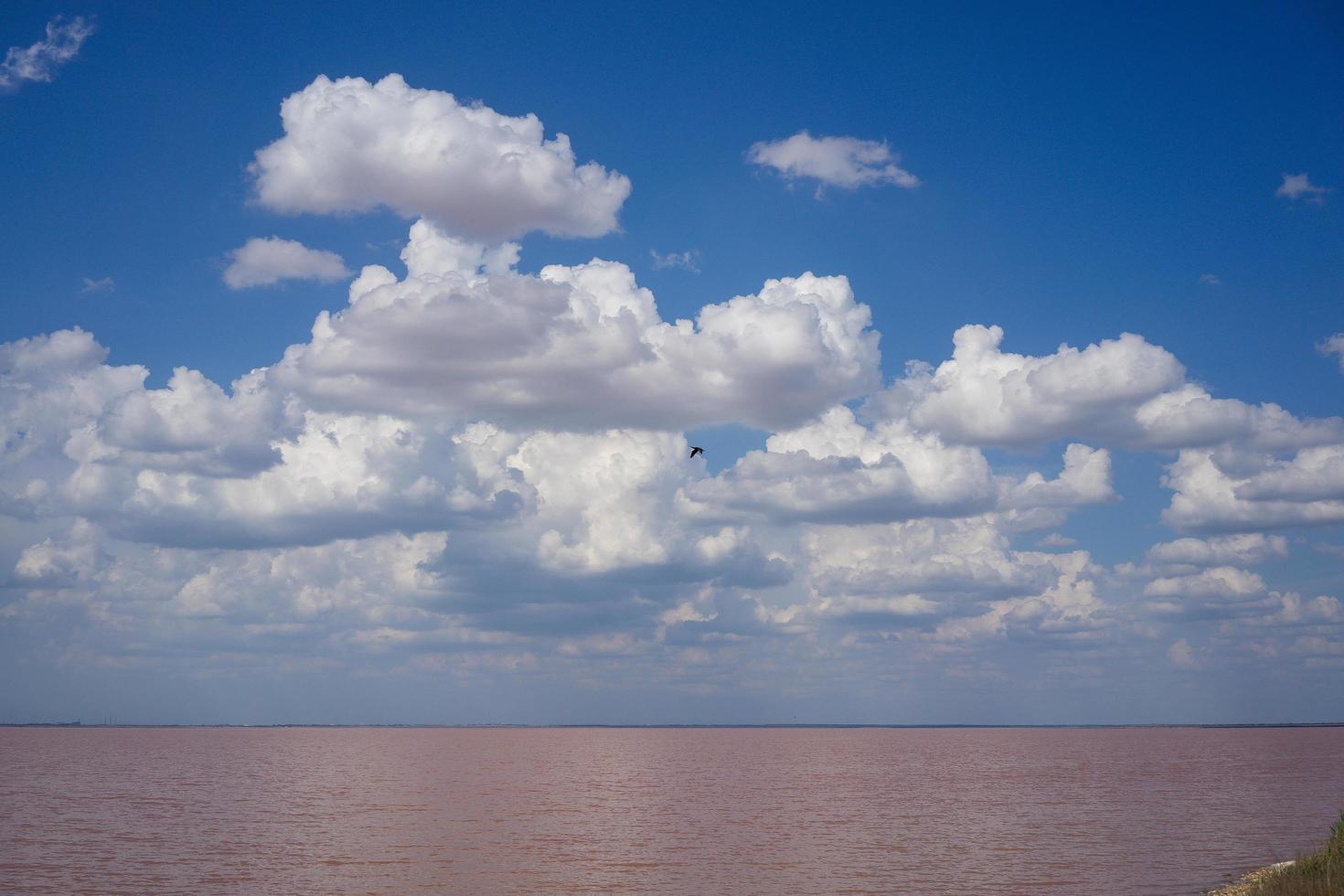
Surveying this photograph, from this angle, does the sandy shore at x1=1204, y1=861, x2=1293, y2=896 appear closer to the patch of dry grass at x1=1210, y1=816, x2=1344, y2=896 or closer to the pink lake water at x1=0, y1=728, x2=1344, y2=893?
the patch of dry grass at x1=1210, y1=816, x2=1344, y2=896

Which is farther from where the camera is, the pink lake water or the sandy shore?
the pink lake water

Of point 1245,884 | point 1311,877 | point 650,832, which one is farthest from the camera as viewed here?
point 650,832

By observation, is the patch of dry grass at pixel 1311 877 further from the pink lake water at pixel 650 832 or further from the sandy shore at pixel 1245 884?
the pink lake water at pixel 650 832

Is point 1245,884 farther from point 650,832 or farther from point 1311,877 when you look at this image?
point 650,832

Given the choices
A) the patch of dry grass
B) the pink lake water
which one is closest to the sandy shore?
the patch of dry grass

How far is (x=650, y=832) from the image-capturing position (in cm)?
6794

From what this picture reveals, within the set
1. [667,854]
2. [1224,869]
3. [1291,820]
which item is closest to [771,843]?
[667,854]

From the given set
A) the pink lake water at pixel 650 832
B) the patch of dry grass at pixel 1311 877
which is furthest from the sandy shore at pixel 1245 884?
the pink lake water at pixel 650 832

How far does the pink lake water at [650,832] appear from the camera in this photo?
4969 cm

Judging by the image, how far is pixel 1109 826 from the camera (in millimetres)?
69875

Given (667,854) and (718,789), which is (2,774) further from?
(667,854)

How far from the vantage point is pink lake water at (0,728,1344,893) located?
163ft

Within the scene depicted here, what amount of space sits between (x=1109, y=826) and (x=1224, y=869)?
18876 millimetres

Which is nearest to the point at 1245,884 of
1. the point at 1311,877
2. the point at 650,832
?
the point at 1311,877
